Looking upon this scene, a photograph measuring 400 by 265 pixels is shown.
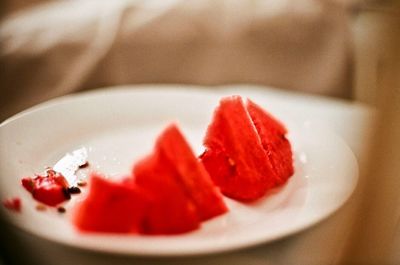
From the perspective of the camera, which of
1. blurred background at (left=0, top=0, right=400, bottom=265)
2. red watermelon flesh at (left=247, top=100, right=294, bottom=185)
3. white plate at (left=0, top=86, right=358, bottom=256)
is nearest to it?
white plate at (left=0, top=86, right=358, bottom=256)

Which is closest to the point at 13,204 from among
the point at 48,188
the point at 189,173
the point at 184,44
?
the point at 48,188

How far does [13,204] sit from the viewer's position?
418 mm

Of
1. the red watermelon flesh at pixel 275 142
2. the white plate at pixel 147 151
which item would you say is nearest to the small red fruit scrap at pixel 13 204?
the white plate at pixel 147 151

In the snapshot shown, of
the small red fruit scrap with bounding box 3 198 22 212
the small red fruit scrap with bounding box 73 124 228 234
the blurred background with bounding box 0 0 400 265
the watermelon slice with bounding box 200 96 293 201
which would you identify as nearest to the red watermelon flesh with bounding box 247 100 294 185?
the watermelon slice with bounding box 200 96 293 201

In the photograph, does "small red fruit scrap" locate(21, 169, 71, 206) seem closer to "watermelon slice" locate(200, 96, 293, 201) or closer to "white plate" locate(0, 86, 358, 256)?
"white plate" locate(0, 86, 358, 256)

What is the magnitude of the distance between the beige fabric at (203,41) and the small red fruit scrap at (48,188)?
0.43 meters

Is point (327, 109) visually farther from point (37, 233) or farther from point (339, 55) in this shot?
point (37, 233)

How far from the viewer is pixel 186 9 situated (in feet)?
3.04

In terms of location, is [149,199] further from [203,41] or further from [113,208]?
[203,41]

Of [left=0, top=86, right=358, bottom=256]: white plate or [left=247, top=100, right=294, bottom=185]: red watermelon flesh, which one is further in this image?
[left=247, top=100, right=294, bottom=185]: red watermelon flesh

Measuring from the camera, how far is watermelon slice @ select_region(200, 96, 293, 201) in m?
0.48

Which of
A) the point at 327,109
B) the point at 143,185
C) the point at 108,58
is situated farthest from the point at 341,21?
the point at 143,185

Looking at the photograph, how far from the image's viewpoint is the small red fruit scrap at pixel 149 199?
0.40m

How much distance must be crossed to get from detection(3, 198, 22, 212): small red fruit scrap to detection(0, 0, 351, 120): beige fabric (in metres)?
0.47
